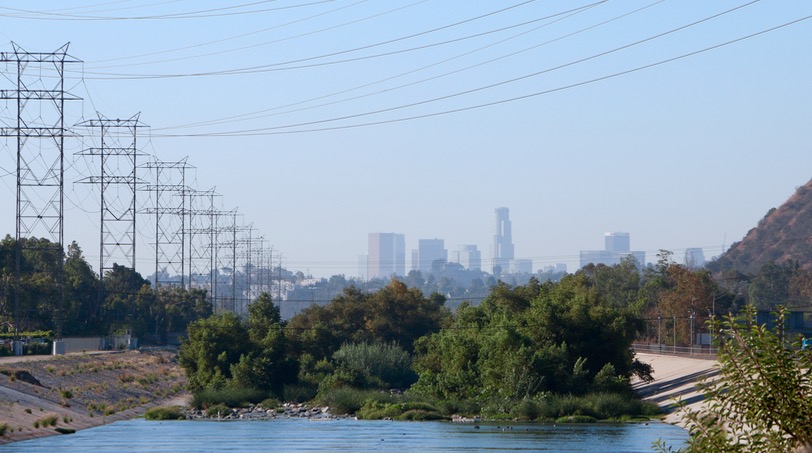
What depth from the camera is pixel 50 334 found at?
116m

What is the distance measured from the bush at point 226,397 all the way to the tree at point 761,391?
80509 mm

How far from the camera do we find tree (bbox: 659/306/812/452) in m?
14.0

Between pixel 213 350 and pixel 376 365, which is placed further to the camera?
pixel 376 365

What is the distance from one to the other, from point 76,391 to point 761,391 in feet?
252

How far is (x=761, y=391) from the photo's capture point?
1428cm

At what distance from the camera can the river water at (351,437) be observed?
62.4m

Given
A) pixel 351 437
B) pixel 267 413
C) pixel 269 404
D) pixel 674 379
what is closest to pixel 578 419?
pixel 674 379

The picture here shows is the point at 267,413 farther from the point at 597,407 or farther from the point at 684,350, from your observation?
the point at 684,350

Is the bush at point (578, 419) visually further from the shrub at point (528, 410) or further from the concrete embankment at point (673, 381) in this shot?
the concrete embankment at point (673, 381)

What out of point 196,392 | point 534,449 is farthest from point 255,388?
point 534,449

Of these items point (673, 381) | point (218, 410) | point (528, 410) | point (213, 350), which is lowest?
point (218, 410)

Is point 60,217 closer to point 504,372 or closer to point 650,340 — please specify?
point 504,372

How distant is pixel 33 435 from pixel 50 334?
5113 centimetres

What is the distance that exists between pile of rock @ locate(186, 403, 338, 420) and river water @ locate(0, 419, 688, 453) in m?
3.45
